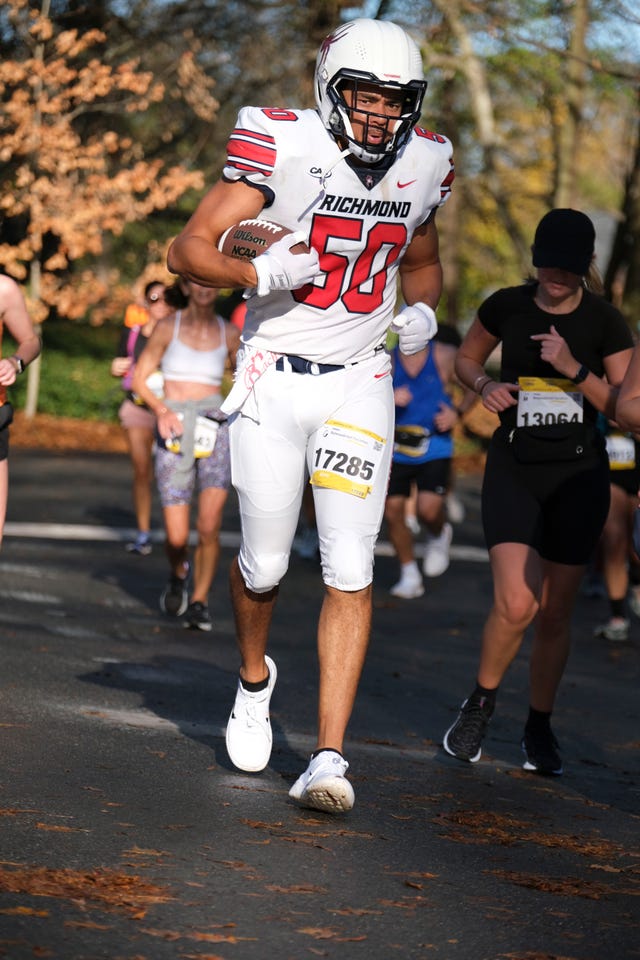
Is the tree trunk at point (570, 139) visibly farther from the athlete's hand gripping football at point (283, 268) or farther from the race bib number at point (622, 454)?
the athlete's hand gripping football at point (283, 268)

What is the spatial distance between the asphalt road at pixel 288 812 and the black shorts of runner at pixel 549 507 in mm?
899

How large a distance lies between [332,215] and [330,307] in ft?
0.97

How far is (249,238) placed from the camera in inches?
203

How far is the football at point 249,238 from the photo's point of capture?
5141 millimetres

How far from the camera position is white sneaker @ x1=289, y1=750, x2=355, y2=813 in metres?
5.01

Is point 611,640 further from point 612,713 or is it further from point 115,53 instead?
point 115,53

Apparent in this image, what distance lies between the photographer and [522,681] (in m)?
9.00

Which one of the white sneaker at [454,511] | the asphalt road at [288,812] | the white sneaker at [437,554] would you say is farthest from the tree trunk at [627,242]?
the asphalt road at [288,812]

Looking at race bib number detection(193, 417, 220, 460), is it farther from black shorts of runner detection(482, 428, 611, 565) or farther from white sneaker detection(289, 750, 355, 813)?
white sneaker detection(289, 750, 355, 813)

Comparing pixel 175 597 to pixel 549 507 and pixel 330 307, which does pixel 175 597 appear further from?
pixel 330 307

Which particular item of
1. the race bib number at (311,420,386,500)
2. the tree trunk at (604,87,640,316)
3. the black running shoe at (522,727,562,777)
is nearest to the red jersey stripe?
the race bib number at (311,420,386,500)

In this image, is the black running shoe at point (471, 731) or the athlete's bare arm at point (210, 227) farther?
the black running shoe at point (471, 731)

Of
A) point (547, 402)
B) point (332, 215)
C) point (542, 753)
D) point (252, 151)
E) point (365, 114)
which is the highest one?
point (365, 114)

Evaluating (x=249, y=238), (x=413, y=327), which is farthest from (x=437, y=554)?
(x=249, y=238)
